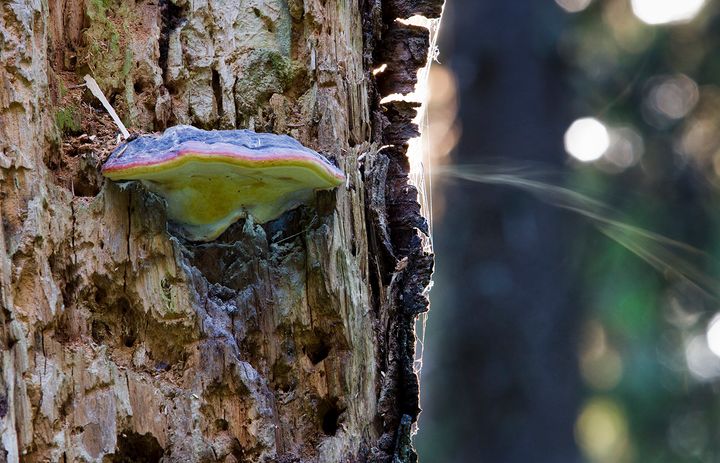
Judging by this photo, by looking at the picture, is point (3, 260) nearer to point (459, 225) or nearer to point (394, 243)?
point (394, 243)

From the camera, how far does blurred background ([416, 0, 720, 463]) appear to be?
14.7 feet

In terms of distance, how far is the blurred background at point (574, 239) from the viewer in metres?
4.49

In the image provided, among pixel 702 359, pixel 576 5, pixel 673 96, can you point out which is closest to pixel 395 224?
pixel 576 5

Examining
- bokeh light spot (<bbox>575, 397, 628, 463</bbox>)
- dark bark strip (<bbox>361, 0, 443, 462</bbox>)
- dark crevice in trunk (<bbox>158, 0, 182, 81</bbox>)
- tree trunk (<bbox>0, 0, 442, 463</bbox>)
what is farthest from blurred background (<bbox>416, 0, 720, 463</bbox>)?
dark crevice in trunk (<bbox>158, 0, 182, 81</bbox>)

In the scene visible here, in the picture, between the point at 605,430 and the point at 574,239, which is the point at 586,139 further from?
the point at 605,430

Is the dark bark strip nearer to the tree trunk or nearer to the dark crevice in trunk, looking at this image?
the tree trunk

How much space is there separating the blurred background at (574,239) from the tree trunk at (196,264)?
2678 mm

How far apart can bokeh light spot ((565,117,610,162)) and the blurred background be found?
0.09 ft

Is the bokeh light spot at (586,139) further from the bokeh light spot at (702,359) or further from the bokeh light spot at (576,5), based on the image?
the bokeh light spot at (702,359)

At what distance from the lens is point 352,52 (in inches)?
61.7

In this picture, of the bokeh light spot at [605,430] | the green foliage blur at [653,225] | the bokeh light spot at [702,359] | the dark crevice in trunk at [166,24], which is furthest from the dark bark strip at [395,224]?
the bokeh light spot at [702,359]


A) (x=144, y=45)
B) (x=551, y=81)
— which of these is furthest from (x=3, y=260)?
(x=551, y=81)

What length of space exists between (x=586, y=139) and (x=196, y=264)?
4.35 metres

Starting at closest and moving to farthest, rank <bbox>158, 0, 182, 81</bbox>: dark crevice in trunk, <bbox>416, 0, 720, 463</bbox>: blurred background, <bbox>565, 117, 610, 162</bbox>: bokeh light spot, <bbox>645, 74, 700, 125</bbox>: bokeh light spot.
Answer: <bbox>158, 0, 182, 81</bbox>: dark crevice in trunk, <bbox>416, 0, 720, 463</bbox>: blurred background, <bbox>565, 117, 610, 162</bbox>: bokeh light spot, <bbox>645, 74, 700, 125</bbox>: bokeh light spot
